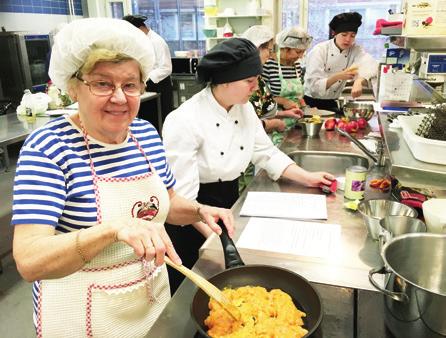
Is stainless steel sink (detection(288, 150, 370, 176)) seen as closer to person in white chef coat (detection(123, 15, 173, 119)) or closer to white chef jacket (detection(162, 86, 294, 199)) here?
white chef jacket (detection(162, 86, 294, 199))

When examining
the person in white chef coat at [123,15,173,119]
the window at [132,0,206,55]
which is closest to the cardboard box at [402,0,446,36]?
Result: the person in white chef coat at [123,15,173,119]

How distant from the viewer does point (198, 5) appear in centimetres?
732

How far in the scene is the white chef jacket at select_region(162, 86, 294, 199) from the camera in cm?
179

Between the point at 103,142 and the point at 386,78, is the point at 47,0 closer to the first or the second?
the point at 386,78

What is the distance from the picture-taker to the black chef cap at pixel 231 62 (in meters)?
1.75

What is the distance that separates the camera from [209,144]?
74.2 inches

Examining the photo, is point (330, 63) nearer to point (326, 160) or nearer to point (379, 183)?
point (326, 160)

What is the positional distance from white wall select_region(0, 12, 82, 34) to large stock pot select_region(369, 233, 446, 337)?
6.06 m

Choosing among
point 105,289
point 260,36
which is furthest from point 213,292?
point 260,36

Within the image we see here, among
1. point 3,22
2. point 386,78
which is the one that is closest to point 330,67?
point 386,78

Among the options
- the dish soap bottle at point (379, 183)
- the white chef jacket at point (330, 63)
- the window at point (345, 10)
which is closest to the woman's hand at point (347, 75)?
the white chef jacket at point (330, 63)

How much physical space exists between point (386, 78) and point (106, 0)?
21.7ft

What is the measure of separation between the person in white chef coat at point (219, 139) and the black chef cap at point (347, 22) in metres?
2.46

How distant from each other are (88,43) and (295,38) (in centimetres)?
277
